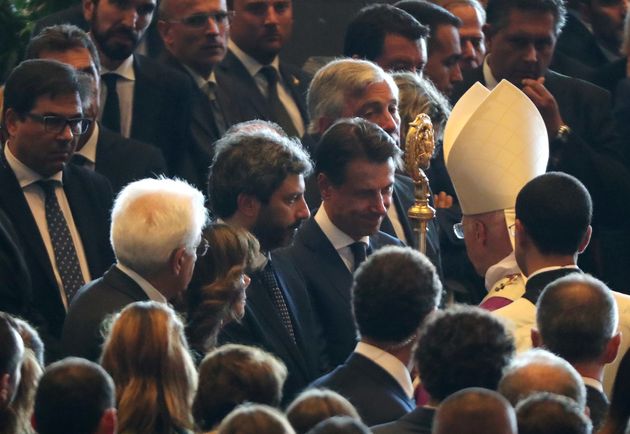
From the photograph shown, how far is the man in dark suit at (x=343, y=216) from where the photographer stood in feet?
22.3

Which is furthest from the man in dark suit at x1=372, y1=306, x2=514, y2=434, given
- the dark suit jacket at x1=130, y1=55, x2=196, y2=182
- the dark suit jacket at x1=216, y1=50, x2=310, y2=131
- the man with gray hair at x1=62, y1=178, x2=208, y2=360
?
the dark suit jacket at x1=216, y1=50, x2=310, y2=131

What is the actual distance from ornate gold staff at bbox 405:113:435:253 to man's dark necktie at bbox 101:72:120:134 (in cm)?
A: 143

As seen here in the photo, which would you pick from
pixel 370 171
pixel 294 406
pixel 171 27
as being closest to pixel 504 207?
pixel 370 171

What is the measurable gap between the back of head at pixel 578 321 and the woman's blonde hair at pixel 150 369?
3.74 ft

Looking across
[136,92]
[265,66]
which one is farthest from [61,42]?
[265,66]

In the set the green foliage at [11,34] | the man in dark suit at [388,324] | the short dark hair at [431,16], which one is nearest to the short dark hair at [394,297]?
the man in dark suit at [388,324]

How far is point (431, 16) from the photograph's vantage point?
9.08 meters

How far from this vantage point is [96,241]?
268 inches

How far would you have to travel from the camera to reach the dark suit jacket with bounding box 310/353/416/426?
5.38 metres

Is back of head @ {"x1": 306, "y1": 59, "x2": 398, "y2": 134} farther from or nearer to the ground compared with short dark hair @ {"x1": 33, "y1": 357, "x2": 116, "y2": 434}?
nearer to the ground

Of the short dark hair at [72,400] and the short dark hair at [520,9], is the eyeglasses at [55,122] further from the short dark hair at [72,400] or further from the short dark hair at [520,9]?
the short dark hair at [520,9]

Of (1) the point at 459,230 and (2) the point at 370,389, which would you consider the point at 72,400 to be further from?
(1) the point at 459,230

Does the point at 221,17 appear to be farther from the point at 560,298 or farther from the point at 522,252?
the point at 560,298

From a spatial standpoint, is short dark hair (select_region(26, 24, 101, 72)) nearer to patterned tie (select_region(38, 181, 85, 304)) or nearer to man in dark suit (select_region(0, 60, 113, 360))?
man in dark suit (select_region(0, 60, 113, 360))
